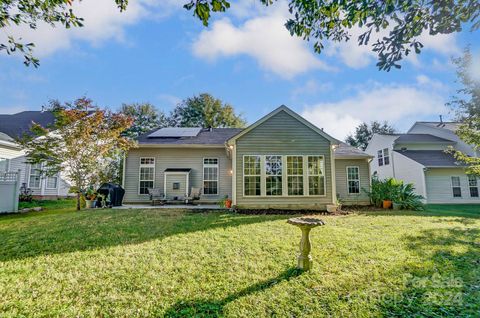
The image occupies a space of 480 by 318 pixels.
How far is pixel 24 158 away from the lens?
1475 cm

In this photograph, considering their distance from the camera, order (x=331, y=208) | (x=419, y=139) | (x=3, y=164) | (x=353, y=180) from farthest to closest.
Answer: (x=419, y=139), (x=353, y=180), (x=3, y=164), (x=331, y=208)

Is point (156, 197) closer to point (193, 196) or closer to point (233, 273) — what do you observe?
point (193, 196)

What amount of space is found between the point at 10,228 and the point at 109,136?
5.14 metres

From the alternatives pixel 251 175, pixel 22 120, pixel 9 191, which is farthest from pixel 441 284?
pixel 22 120

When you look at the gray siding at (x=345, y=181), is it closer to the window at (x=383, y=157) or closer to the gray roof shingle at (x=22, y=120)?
the window at (x=383, y=157)

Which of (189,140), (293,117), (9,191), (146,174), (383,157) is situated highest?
(293,117)

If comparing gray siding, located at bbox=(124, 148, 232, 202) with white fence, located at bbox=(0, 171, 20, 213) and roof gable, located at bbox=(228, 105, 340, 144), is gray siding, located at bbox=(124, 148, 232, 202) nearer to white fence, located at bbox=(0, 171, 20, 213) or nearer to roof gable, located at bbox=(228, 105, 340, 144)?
roof gable, located at bbox=(228, 105, 340, 144)

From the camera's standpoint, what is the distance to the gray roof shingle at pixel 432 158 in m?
16.0

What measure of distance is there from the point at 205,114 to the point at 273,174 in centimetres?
2235

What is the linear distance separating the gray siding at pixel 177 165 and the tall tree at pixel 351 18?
9.59 meters

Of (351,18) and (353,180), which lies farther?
(353,180)

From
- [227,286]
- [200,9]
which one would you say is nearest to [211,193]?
[227,286]

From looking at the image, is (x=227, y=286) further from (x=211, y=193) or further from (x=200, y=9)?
(x=211, y=193)

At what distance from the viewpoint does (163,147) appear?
13.0 meters
